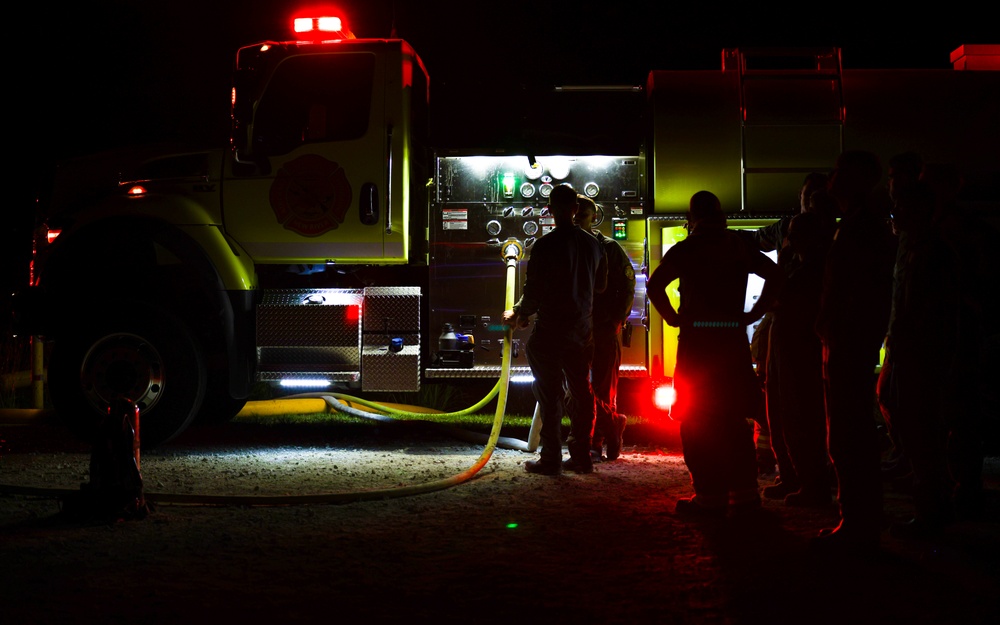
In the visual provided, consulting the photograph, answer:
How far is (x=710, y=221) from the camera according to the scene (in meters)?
6.07

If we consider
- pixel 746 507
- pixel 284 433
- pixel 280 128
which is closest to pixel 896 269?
pixel 746 507

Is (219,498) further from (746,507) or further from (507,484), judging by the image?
(746,507)

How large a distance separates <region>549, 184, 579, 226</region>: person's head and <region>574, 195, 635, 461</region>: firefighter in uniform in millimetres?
675

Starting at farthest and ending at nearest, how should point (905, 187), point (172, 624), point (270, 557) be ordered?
1. point (905, 187)
2. point (270, 557)
3. point (172, 624)

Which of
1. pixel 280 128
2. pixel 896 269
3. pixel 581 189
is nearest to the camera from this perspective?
pixel 896 269

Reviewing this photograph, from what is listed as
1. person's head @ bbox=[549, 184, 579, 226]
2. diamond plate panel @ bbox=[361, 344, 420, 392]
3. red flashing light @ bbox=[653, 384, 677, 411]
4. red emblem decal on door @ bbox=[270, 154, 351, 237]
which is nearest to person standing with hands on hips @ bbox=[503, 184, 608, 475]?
person's head @ bbox=[549, 184, 579, 226]

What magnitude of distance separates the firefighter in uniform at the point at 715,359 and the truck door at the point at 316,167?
131 inches

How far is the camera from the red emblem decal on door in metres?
Answer: 8.62

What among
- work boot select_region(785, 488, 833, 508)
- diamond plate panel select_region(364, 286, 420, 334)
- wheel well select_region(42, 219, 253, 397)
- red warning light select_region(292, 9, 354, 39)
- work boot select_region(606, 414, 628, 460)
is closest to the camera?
work boot select_region(785, 488, 833, 508)

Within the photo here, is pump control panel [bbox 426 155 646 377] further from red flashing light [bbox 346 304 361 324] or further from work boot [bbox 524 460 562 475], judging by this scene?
work boot [bbox 524 460 562 475]

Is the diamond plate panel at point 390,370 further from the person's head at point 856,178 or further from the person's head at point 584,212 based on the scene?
the person's head at point 856,178

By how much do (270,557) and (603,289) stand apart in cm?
354

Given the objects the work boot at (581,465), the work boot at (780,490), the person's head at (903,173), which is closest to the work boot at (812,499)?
the work boot at (780,490)

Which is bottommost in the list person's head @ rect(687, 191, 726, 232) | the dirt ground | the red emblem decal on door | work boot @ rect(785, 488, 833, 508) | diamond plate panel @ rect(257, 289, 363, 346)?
the dirt ground
